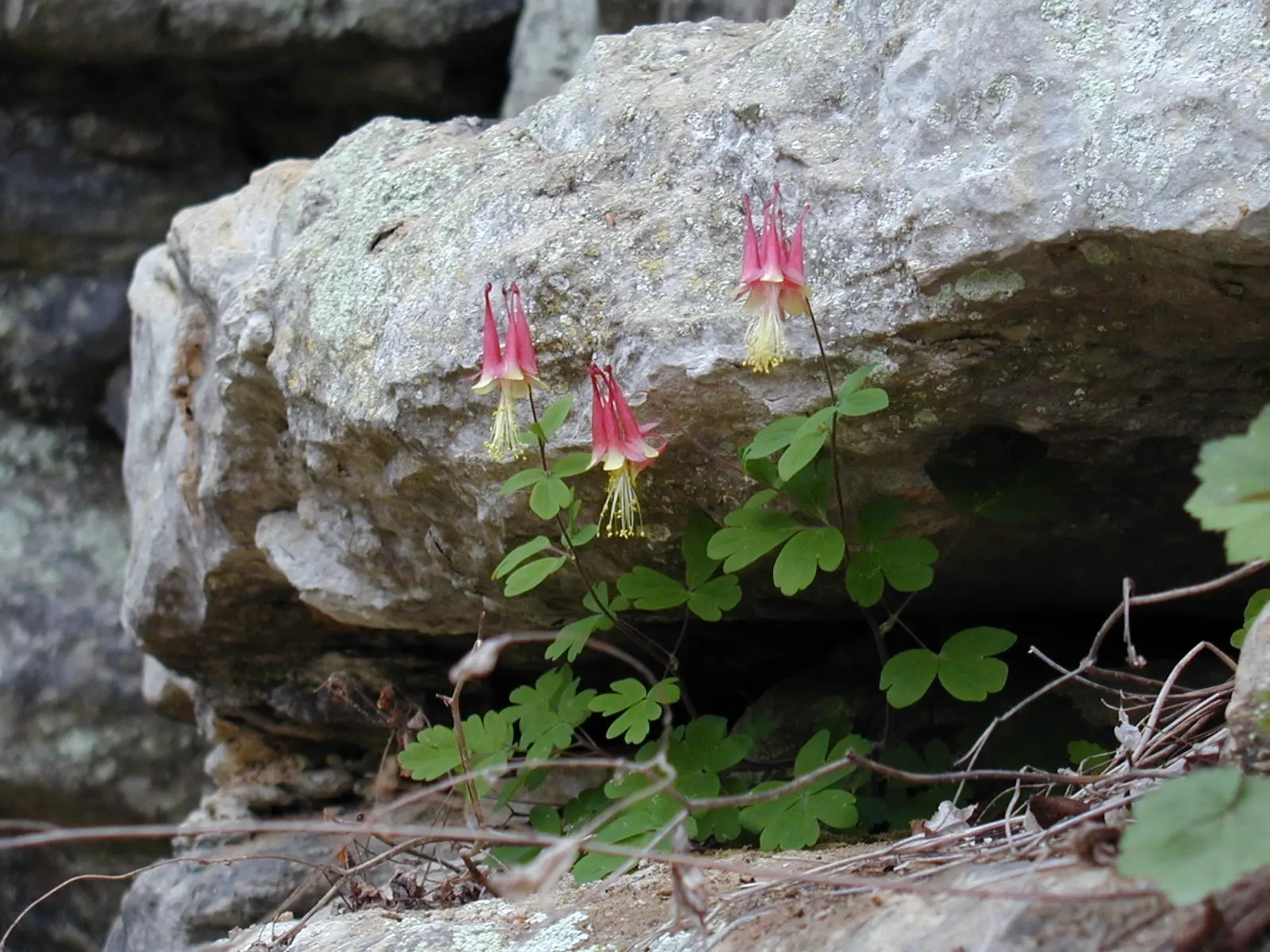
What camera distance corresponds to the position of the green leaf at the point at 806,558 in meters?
1.53

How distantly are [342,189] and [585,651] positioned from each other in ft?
3.02

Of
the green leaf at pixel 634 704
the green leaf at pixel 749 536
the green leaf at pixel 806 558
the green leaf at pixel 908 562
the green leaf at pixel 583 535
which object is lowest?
the green leaf at pixel 634 704

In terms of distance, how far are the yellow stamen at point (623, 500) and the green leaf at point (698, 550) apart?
7 cm

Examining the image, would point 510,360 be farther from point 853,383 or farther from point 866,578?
point 866,578

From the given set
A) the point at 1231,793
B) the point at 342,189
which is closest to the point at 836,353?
the point at 1231,793

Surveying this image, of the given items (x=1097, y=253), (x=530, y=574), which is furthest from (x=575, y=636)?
(x=1097, y=253)

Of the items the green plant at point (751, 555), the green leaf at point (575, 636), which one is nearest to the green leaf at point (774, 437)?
the green plant at point (751, 555)

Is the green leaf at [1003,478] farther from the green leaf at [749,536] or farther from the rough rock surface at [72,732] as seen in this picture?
the rough rock surface at [72,732]

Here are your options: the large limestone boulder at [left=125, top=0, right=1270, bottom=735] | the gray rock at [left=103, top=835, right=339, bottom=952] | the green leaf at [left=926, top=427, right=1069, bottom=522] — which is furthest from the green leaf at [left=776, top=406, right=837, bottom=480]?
the gray rock at [left=103, top=835, right=339, bottom=952]

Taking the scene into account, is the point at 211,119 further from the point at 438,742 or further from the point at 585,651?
the point at 438,742

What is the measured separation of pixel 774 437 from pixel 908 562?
9.7 inches

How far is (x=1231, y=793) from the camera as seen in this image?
87cm

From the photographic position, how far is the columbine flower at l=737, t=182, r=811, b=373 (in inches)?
54.9

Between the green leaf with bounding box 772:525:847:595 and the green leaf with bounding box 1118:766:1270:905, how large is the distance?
65 centimetres
